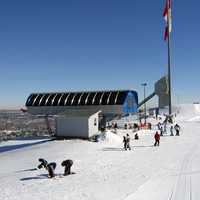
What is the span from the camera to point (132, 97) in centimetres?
3994

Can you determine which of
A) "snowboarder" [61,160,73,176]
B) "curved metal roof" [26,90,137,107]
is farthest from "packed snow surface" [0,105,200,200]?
"curved metal roof" [26,90,137,107]

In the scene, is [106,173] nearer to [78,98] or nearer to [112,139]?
[112,139]

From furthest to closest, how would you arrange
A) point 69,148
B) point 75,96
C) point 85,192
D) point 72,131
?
point 75,96, point 72,131, point 69,148, point 85,192

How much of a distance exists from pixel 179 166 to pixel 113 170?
3402 millimetres

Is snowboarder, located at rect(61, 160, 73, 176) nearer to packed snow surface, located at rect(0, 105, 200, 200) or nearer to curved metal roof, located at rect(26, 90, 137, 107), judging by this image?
packed snow surface, located at rect(0, 105, 200, 200)

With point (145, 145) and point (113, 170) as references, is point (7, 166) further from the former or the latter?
point (145, 145)

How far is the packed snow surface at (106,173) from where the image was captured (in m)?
13.0

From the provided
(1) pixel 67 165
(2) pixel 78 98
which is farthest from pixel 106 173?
(2) pixel 78 98

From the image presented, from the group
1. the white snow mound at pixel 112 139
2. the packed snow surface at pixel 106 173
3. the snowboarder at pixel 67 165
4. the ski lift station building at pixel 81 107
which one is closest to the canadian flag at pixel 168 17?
the ski lift station building at pixel 81 107

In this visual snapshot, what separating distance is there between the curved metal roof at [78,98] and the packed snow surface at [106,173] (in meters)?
10.00

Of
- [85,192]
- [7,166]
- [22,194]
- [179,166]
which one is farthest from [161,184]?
[7,166]

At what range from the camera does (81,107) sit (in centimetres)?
3775

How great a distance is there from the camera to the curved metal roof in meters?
37.1

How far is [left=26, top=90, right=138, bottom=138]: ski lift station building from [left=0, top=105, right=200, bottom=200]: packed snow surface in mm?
3011
